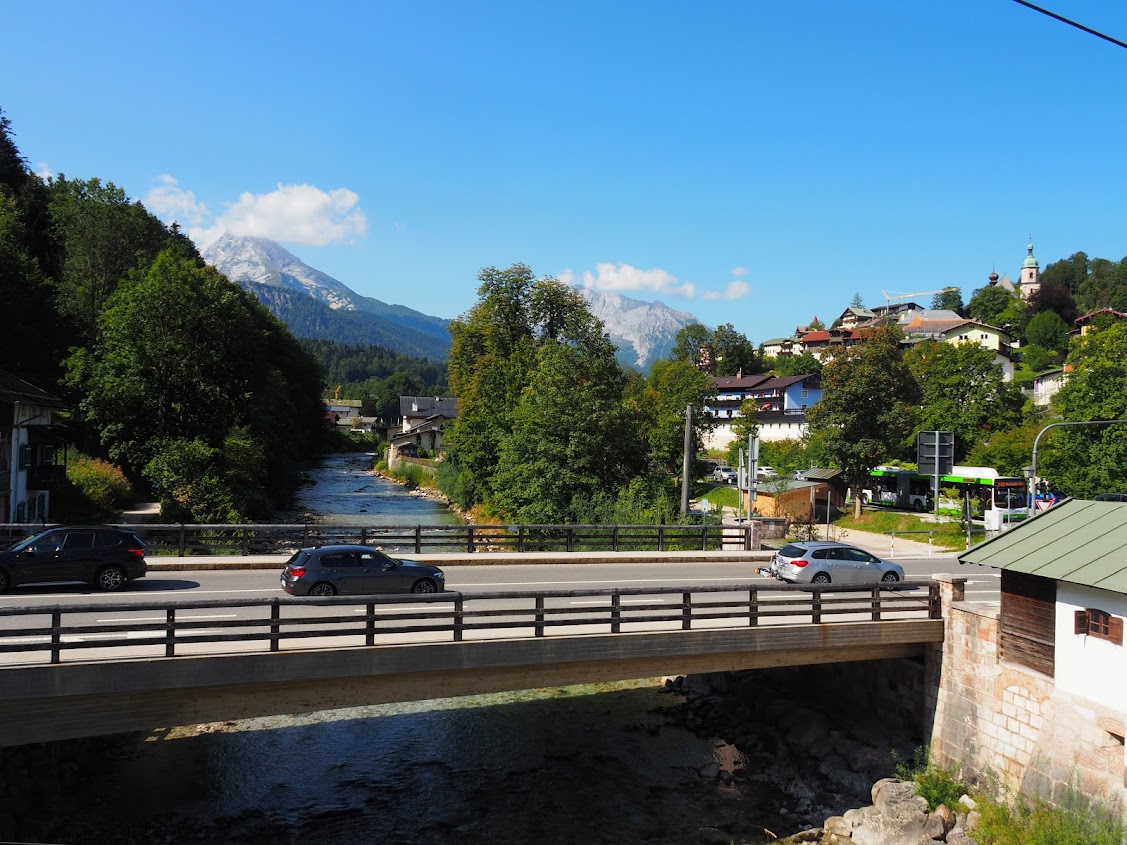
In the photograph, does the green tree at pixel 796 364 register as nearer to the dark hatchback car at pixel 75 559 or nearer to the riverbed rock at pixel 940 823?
the riverbed rock at pixel 940 823

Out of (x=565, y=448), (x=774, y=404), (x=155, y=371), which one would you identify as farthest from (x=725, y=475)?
(x=155, y=371)

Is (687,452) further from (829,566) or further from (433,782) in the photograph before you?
(433,782)

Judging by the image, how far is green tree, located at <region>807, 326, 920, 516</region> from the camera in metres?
51.7

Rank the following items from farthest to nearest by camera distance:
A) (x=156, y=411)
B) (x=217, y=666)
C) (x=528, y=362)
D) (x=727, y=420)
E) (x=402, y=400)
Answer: (x=402, y=400), (x=727, y=420), (x=528, y=362), (x=156, y=411), (x=217, y=666)

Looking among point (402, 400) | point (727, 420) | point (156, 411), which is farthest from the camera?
point (402, 400)

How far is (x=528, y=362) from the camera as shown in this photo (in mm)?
54344

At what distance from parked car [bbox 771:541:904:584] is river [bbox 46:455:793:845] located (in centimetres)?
500

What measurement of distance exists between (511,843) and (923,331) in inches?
5892

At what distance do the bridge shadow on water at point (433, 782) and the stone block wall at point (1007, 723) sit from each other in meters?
4.21

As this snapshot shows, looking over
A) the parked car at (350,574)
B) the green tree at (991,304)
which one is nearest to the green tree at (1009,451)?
the parked car at (350,574)

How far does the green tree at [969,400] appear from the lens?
61.2 metres

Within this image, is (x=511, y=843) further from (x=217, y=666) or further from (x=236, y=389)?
(x=236, y=389)

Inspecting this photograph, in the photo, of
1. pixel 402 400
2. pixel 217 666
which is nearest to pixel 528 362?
pixel 217 666

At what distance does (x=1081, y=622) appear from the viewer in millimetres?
14641
